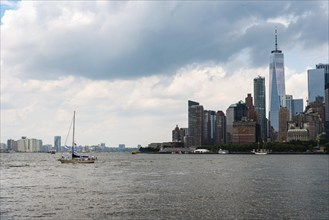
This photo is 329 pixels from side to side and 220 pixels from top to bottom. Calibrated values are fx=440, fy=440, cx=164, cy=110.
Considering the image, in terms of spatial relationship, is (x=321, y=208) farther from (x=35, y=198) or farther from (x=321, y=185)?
(x=35, y=198)

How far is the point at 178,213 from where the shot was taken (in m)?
53.3

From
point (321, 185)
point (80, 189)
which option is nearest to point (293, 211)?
point (321, 185)

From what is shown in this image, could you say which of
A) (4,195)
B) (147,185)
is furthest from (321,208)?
(4,195)

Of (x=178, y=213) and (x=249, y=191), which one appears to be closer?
(x=178, y=213)

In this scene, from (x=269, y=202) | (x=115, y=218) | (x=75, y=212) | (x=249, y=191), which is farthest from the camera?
(x=249, y=191)

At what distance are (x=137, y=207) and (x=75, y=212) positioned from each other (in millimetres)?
8263

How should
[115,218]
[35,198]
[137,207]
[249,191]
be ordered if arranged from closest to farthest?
[115,218] < [137,207] < [35,198] < [249,191]

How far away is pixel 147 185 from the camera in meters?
86.6

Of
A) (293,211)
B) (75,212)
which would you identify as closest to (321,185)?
(293,211)

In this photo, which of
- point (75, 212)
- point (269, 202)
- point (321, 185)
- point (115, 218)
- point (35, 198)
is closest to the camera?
point (115, 218)

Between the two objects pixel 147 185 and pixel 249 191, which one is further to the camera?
pixel 147 185

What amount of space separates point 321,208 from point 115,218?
26.5 meters

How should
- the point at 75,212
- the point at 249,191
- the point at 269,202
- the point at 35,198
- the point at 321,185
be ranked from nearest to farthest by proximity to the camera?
the point at 75,212 → the point at 269,202 → the point at 35,198 → the point at 249,191 → the point at 321,185

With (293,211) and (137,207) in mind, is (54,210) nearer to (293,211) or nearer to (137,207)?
Answer: (137,207)
